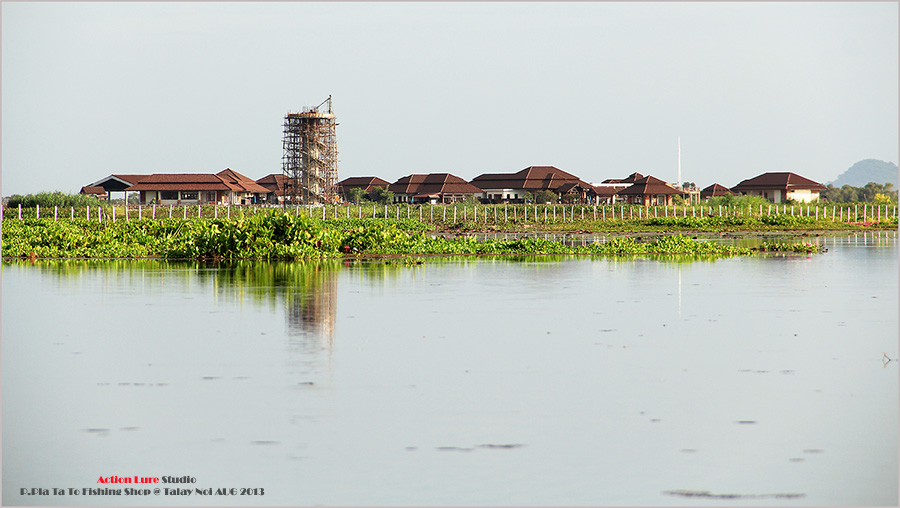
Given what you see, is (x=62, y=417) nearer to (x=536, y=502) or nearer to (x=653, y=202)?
(x=536, y=502)

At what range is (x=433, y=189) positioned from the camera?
399 feet

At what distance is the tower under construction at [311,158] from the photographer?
99.2m

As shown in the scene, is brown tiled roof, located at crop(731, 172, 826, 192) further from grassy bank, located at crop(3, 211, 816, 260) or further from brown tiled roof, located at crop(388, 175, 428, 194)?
grassy bank, located at crop(3, 211, 816, 260)

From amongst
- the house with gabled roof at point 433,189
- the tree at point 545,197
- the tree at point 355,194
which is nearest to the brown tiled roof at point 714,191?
the tree at point 545,197

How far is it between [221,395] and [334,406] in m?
1.37

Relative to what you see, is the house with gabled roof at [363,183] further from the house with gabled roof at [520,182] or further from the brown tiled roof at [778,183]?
the brown tiled roof at [778,183]

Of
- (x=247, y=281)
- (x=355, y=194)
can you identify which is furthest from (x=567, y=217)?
(x=247, y=281)

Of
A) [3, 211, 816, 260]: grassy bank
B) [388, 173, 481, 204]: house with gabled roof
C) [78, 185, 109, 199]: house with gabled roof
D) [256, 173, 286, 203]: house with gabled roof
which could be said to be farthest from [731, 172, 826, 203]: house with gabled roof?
[3, 211, 816, 260]: grassy bank

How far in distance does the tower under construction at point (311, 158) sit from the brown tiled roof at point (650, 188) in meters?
33.5

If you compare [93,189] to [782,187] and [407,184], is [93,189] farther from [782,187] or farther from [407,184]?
[782,187]

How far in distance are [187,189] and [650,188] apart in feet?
163

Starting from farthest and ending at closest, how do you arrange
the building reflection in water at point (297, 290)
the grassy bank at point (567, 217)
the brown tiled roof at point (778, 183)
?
the brown tiled roof at point (778, 183) → the grassy bank at point (567, 217) → the building reflection in water at point (297, 290)

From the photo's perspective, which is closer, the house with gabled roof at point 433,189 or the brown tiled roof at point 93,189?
the brown tiled roof at point 93,189

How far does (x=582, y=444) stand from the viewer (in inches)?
340
